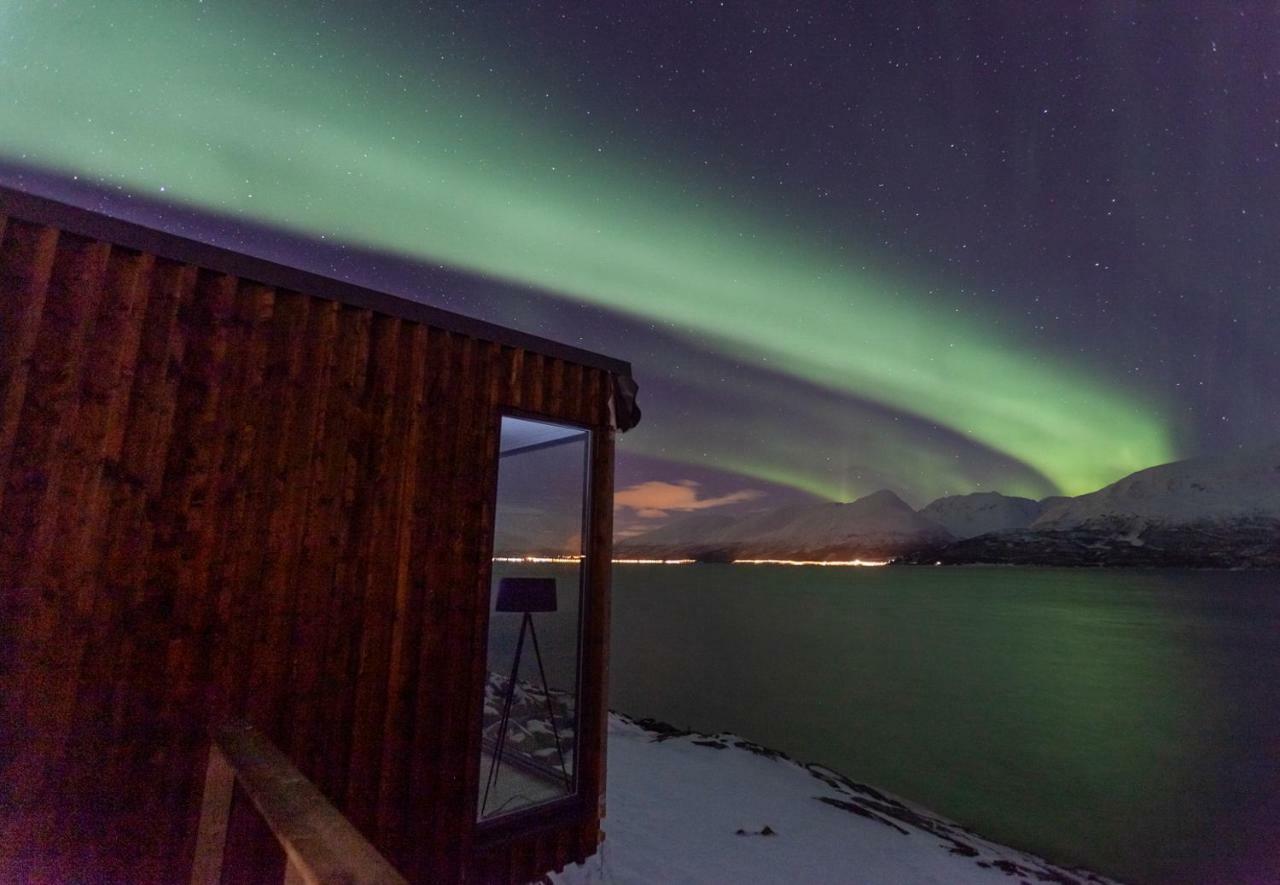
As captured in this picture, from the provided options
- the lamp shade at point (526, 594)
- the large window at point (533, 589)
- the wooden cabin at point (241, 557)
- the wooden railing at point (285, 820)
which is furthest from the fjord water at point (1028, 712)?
the wooden railing at point (285, 820)

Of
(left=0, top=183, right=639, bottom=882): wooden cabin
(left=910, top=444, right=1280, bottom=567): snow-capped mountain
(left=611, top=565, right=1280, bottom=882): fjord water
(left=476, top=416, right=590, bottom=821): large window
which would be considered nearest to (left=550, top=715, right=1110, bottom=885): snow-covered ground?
(left=476, top=416, right=590, bottom=821): large window

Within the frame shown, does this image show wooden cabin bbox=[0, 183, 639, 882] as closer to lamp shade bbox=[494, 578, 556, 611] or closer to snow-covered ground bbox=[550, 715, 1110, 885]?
lamp shade bbox=[494, 578, 556, 611]

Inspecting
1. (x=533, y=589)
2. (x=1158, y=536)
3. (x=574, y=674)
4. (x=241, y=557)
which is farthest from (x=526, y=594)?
(x=1158, y=536)

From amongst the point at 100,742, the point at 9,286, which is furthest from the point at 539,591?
the point at 9,286

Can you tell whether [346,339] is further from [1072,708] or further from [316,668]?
[1072,708]

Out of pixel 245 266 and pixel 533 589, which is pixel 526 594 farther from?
pixel 245 266

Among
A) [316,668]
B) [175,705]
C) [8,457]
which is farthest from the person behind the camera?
[316,668]

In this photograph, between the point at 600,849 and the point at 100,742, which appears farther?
the point at 600,849

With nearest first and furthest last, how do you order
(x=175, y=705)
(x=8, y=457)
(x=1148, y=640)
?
(x=8, y=457)
(x=175, y=705)
(x=1148, y=640)

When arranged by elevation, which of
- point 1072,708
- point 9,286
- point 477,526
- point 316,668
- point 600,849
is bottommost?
point 1072,708

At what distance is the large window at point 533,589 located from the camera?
14.8 ft

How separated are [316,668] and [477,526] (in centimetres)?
111

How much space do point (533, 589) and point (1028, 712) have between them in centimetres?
2531

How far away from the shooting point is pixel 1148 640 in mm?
44719
